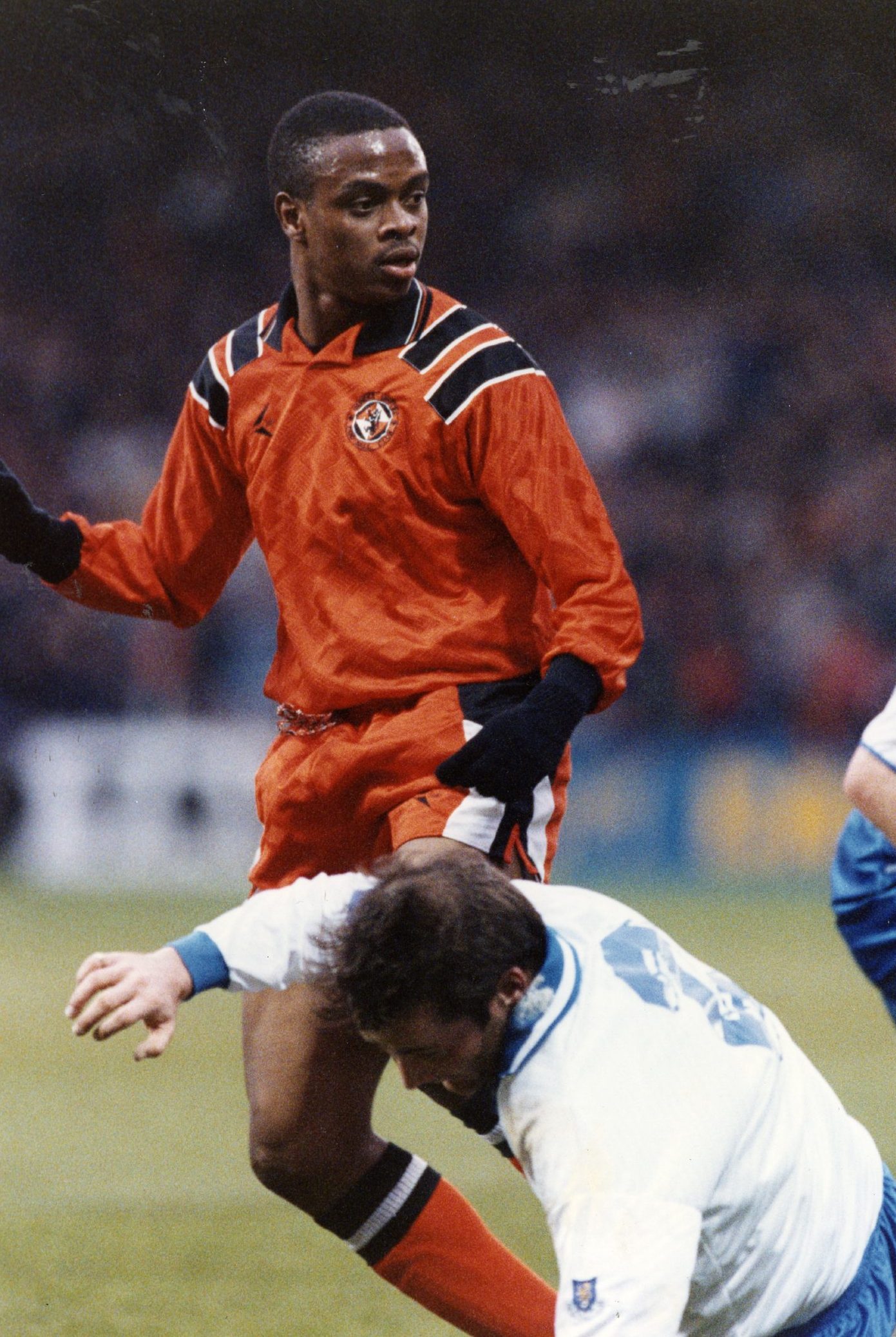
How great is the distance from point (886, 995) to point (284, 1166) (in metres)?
0.94

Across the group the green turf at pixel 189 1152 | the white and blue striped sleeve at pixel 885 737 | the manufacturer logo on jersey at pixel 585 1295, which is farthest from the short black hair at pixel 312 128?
the green turf at pixel 189 1152

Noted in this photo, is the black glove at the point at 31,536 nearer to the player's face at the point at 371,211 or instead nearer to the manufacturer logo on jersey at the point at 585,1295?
the player's face at the point at 371,211

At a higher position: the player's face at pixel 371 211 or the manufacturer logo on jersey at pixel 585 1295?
the player's face at pixel 371 211

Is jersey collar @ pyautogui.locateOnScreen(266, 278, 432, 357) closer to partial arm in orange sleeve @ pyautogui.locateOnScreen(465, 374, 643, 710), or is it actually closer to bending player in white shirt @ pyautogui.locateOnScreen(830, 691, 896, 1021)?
partial arm in orange sleeve @ pyautogui.locateOnScreen(465, 374, 643, 710)

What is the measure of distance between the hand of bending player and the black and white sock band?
86cm

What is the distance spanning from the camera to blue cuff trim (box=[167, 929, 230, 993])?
206cm

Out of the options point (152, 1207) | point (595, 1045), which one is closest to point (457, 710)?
point (595, 1045)

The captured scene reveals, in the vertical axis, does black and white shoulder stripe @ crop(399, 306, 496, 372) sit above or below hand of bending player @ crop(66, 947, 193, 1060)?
above

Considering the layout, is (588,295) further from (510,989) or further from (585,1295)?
(585,1295)

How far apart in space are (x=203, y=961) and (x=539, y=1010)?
0.43 m

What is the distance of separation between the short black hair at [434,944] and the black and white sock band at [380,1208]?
0.90 m

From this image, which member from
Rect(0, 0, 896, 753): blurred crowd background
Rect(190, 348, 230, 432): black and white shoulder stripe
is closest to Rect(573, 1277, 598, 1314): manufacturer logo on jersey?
Rect(190, 348, 230, 432): black and white shoulder stripe

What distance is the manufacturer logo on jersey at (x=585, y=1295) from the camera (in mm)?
1661

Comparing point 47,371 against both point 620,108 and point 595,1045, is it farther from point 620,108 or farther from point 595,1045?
point 595,1045
